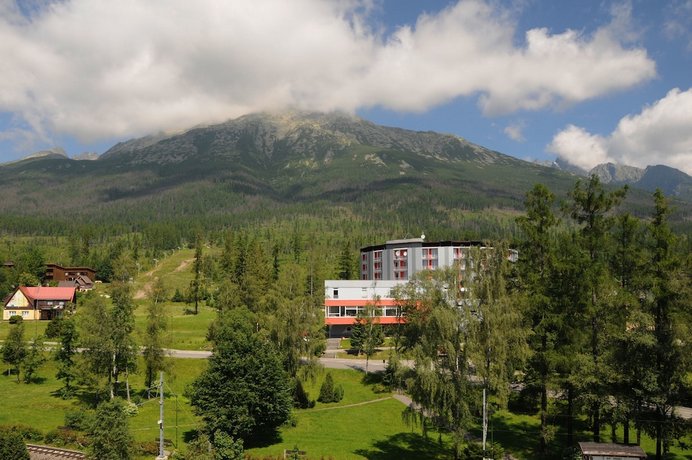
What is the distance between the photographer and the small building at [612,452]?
1377 inches

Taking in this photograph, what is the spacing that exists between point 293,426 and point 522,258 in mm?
29502

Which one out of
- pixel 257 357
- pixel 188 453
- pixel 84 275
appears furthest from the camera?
pixel 84 275

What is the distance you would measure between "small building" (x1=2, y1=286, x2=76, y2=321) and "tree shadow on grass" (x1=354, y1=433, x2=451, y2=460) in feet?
307

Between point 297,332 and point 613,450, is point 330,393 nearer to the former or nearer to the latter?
point 297,332

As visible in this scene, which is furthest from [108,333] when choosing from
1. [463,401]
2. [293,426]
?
[463,401]

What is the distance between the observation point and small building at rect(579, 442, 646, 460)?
35.0 m

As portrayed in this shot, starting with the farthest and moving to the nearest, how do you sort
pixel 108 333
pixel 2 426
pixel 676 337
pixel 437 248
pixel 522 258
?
1. pixel 437 248
2. pixel 108 333
3. pixel 2 426
4. pixel 522 258
5. pixel 676 337

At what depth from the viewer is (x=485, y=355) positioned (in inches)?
1511

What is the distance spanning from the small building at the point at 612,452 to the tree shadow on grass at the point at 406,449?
12.7m

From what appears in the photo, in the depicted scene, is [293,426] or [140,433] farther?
[293,426]

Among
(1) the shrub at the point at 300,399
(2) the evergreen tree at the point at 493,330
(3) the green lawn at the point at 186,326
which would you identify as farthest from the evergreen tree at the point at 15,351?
(2) the evergreen tree at the point at 493,330

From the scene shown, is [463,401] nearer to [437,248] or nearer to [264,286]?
[264,286]

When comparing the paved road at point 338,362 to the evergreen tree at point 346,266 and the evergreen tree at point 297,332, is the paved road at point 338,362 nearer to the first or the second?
the evergreen tree at point 297,332

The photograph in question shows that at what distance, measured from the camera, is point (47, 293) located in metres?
120
